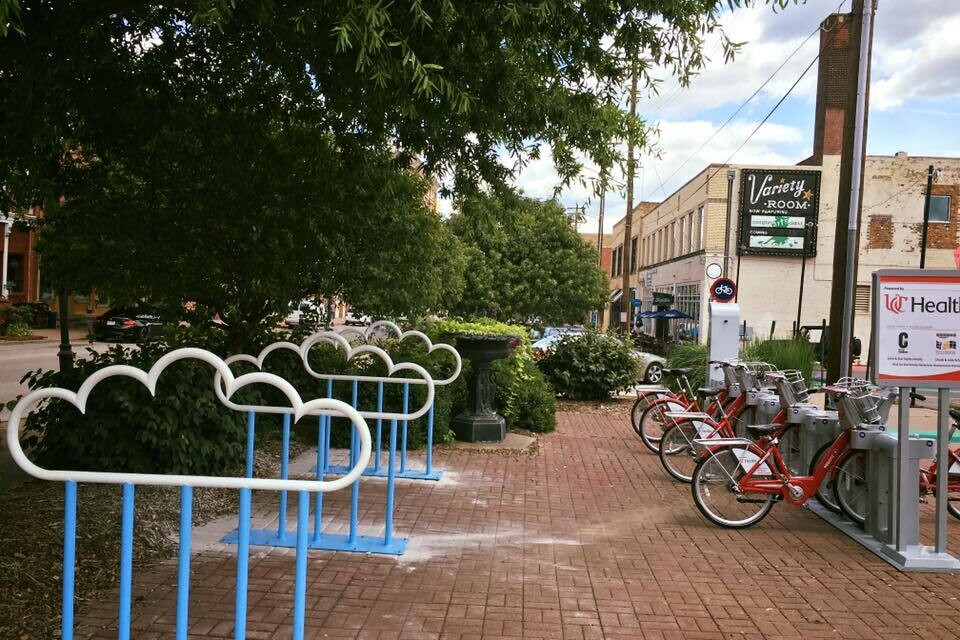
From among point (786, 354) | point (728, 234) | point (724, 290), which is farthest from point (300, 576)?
point (728, 234)

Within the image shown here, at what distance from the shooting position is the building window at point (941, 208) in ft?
110

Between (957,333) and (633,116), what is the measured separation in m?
3.39

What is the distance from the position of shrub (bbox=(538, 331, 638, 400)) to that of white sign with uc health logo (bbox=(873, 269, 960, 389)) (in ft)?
30.3

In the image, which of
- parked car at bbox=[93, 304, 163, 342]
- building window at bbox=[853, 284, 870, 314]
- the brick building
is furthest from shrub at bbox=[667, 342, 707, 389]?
parked car at bbox=[93, 304, 163, 342]

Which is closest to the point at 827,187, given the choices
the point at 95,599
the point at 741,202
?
the point at 741,202

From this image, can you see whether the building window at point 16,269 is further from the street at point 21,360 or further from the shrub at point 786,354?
the shrub at point 786,354

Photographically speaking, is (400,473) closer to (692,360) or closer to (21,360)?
(692,360)

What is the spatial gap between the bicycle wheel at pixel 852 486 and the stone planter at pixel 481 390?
4.51 metres

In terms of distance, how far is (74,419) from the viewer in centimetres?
657

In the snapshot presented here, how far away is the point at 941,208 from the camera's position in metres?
33.4

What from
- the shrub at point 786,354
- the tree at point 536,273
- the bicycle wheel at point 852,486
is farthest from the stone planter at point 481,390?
the tree at point 536,273

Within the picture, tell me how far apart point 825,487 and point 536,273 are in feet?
94.5

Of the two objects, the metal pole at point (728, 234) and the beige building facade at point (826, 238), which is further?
the beige building facade at point (826, 238)

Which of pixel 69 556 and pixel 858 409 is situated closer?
pixel 69 556
